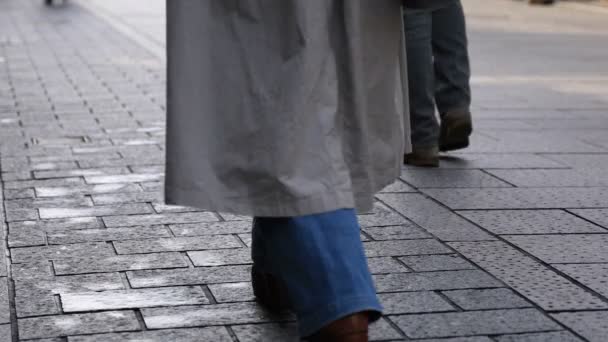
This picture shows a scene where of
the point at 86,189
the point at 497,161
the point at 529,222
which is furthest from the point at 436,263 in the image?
the point at 497,161

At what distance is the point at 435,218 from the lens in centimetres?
428

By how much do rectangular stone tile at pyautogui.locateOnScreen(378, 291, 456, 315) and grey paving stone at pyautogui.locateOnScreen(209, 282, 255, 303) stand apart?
362 millimetres

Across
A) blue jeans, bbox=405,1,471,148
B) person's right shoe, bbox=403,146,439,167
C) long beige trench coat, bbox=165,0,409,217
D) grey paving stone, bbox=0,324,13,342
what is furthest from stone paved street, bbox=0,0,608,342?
long beige trench coat, bbox=165,0,409,217

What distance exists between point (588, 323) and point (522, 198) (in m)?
1.64

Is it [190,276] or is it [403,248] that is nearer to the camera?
[190,276]

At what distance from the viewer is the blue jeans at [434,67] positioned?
16.9ft

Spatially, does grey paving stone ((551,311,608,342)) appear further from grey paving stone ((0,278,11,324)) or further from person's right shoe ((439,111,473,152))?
person's right shoe ((439,111,473,152))

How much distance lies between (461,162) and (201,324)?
268 centimetres

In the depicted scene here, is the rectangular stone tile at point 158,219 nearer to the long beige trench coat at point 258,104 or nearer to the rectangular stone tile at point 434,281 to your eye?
the rectangular stone tile at point 434,281

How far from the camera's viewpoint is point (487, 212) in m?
4.41

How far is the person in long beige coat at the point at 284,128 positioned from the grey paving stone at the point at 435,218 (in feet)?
4.41

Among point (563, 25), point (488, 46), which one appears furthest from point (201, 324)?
point (563, 25)

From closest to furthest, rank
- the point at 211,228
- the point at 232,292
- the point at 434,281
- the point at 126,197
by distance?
the point at 232,292
the point at 434,281
the point at 211,228
the point at 126,197

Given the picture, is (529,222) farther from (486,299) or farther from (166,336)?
(166,336)
